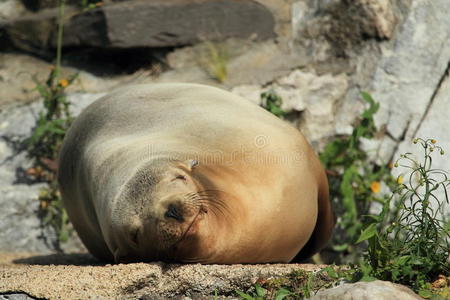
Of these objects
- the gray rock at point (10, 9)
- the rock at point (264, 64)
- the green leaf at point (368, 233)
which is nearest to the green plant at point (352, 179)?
the rock at point (264, 64)

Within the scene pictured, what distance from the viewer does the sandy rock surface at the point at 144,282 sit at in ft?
11.2

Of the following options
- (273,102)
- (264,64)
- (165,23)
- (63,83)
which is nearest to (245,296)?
(273,102)

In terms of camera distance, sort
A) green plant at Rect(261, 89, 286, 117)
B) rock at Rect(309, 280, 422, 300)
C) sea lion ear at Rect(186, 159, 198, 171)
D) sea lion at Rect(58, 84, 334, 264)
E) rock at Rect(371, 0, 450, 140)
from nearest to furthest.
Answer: rock at Rect(309, 280, 422, 300) < sea lion at Rect(58, 84, 334, 264) < sea lion ear at Rect(186, 159, 198, 171) < rock at Rect(371, 0, 450, 140) < green plant at Rect(261, 89, 286, 117)

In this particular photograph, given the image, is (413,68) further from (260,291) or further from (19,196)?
(260,291)

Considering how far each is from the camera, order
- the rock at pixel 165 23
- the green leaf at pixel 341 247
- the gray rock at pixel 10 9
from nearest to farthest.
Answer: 1. the green leaf at pixel 341 247
2. the rock at pixel 165 23
3. the gray rock at pixel 10 9

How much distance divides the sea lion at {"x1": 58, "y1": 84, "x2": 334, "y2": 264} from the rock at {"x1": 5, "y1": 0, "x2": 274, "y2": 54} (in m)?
1.46

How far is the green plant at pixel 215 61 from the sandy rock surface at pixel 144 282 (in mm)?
3043

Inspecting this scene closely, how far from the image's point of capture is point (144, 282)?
3.47 m

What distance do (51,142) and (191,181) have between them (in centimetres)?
307

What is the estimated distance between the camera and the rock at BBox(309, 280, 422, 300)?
9.43ft

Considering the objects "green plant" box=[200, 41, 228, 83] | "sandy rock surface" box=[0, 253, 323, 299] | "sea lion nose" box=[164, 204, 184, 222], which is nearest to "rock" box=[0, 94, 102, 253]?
"green plant" box=[200, 41, 228, 83]

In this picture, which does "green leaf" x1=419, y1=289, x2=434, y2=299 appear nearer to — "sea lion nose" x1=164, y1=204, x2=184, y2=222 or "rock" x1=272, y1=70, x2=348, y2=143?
"sea lion nose" x1=164, y1=204, x2=184, y2=222

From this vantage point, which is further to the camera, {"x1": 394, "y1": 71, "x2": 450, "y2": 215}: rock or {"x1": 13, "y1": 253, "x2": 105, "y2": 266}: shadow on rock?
{"x1": 394, "y1": 71, "x2": 450, "y2": 215}: rock

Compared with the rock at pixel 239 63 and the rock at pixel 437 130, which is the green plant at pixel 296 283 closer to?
the rock at pixel 437 130
